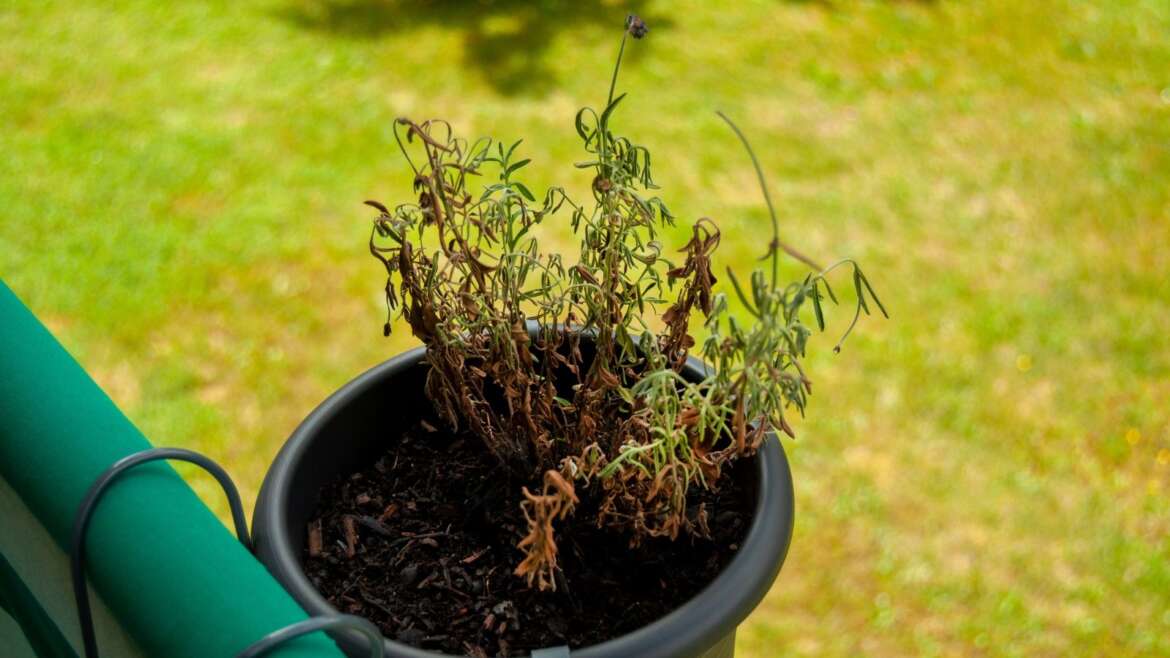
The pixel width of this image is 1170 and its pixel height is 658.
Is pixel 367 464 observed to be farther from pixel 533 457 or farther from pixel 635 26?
pixel 635 26

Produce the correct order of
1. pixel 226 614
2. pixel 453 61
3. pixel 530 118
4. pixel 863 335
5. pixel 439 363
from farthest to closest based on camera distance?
pixel 453 61 < pixel 530 118 < pixel 863 335 < pixel 439 363 < pixel 226 614

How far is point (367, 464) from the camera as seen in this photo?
1671mm

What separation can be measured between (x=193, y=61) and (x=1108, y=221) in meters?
3.71

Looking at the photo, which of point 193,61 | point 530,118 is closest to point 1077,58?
point 530,118

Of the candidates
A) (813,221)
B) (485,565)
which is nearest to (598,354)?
(485,565)

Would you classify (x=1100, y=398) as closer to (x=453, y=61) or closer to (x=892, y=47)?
(x=892, y=47)

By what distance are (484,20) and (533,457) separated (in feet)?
12.7

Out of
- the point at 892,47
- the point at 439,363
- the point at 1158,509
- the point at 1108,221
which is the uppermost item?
the point at 439,363

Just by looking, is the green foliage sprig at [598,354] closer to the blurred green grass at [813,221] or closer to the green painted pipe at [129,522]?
the green painted pipe at [129,522]

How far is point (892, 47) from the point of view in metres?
5.03

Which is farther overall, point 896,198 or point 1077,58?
point 1077,58

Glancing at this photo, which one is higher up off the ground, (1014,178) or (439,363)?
(439,363)

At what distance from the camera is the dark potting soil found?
1.46 metres

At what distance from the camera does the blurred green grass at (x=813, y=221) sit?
3.10 meters
